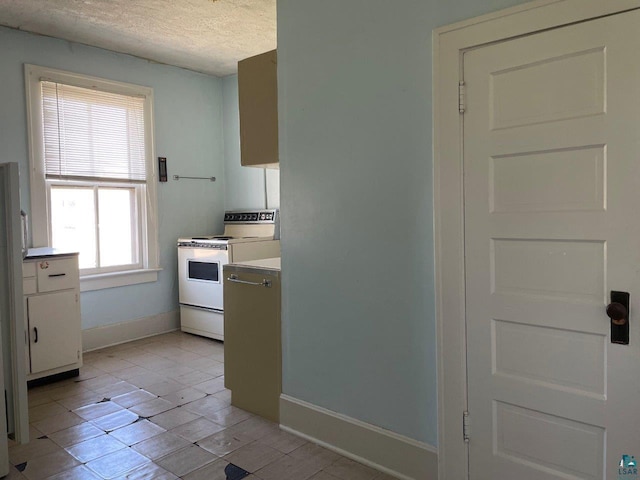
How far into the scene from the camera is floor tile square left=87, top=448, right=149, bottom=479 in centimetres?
236

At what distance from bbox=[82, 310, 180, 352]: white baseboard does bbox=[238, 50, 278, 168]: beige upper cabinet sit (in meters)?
2.47

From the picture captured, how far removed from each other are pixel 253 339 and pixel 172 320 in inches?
93.8

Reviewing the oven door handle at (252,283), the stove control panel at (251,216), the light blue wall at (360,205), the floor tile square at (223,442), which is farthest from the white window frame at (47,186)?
the light blue wall at (360,205)

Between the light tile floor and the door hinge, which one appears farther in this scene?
the light tile floor

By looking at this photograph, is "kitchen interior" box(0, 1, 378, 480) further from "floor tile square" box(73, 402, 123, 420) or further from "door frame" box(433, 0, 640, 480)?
"door frame" box(433, 0, 640, 480)

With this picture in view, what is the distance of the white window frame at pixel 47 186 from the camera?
399cm

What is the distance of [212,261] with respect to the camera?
460 centimetres

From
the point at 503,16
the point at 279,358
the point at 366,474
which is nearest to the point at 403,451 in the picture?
the point at 366,474

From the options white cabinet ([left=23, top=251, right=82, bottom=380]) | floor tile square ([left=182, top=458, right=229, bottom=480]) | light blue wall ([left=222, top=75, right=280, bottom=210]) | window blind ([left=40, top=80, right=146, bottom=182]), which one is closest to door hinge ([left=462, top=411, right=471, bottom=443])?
floor tile square ([left=182, top=458, right=229, bottom=480])

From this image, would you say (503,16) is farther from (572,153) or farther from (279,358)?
(279,358)

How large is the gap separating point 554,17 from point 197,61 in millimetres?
3827

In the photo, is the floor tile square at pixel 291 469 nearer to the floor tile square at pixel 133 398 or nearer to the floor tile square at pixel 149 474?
the floor tile square at pixel 149 474

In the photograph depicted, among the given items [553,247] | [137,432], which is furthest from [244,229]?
[553,247]

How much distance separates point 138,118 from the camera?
474 centimetres
